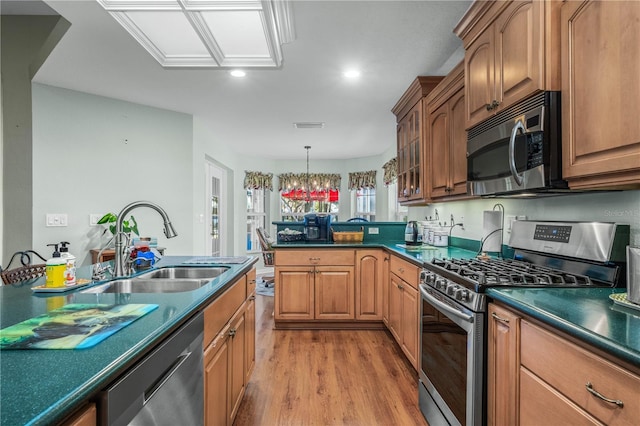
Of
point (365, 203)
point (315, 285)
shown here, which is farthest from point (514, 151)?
point (365, 203)

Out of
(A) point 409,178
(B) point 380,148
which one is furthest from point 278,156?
(A) point 409,178

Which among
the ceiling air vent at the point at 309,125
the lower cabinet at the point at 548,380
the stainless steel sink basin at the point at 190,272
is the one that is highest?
the ceiling air vent at the point at 309,125

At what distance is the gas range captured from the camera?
4.37ft

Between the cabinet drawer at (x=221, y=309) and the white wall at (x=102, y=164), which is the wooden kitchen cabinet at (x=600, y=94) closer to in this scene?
the cabinet drawer at (x=221, y=309)

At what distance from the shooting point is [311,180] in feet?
23.3

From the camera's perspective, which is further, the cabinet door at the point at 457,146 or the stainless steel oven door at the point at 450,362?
the cabinet door at the point at 457,146

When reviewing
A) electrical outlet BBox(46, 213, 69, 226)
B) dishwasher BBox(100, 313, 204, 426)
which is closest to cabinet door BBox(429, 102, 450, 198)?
dishwasher BBox(100, 313, 204, 426)

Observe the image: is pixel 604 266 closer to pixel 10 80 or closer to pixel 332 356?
pixel 332 356

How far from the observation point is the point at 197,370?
1.18m

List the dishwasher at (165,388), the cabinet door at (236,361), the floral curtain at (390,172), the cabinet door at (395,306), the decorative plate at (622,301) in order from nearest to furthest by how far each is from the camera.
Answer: the dishwasher at (165,388)
the decorative plate at (622,301)
the cabinet door at (236,361)
the cabinet door at (395,306)
the floral curtain at (390,172)

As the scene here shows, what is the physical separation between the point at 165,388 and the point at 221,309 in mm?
555

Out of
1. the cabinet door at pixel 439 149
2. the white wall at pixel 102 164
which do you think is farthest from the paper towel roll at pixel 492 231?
the white wall at pixel 102 164

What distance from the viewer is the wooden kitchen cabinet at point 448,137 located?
7.63 feet

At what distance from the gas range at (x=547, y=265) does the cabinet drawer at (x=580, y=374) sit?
29 cm
